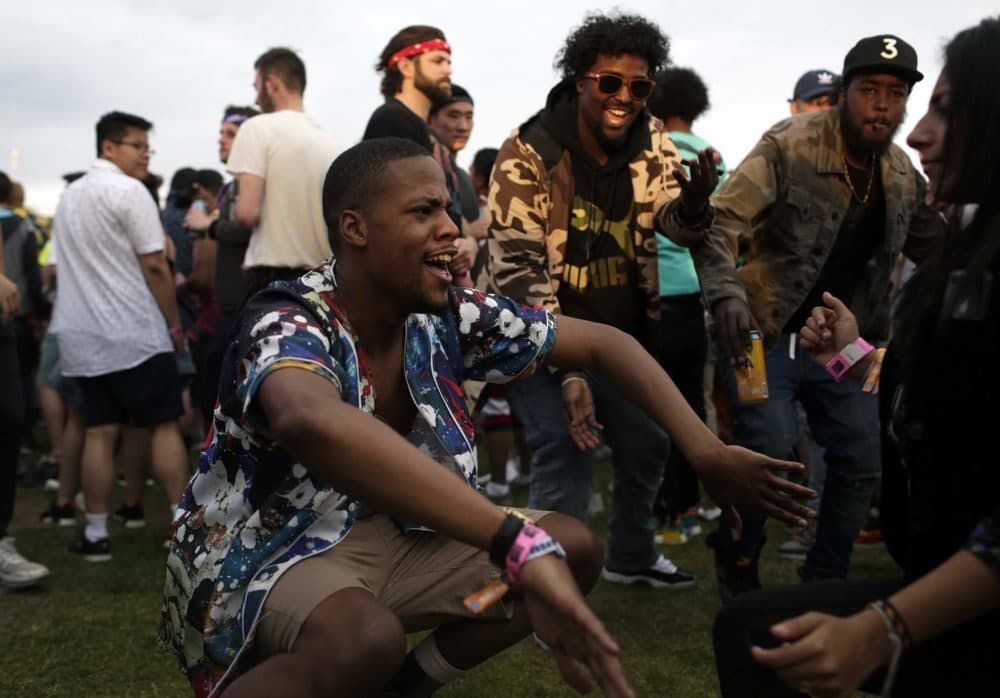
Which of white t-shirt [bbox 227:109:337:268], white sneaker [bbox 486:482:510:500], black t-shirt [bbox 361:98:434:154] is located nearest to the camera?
black t-shirt [bbox 361:98:434:154]

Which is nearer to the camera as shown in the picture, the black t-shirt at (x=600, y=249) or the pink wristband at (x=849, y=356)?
the pink wristband at (x=849, y=356)

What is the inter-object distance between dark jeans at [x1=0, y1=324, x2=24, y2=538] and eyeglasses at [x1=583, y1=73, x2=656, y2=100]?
303 centimetres

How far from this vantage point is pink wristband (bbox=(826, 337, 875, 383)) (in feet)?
11.0

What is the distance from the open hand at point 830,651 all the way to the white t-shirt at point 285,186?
13.5 feet

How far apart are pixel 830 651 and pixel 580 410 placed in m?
2.58

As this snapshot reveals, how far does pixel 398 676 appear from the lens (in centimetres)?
338

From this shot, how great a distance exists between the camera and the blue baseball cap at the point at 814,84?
766 centimetres

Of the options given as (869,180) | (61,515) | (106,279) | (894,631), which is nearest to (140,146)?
(106,279)

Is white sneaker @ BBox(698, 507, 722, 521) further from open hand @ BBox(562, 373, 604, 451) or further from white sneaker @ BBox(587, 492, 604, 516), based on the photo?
open hand @ BBox(562, 373, 604, 451)

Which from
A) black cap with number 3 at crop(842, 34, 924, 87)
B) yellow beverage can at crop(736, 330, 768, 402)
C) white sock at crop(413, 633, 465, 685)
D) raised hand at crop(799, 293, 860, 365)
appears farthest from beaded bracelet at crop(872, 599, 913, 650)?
black cap with number 3 at crop(842, 34, 924, 87)

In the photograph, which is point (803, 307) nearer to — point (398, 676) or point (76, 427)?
point (398, 676)

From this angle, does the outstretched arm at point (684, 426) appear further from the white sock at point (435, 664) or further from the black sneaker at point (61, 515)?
the black sneaker at point (61, 515)

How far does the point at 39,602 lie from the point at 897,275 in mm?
6315

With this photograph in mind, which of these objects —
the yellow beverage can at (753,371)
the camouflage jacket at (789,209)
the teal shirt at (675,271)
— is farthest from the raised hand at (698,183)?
the teal shirt at (675,271)
